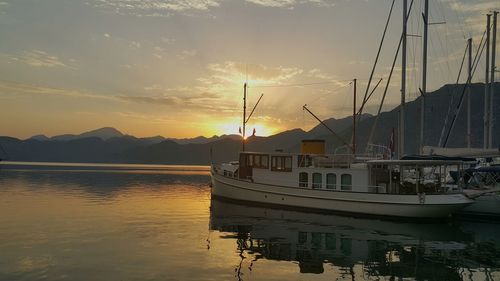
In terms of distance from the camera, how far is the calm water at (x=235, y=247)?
16672mm

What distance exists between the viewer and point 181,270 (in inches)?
653

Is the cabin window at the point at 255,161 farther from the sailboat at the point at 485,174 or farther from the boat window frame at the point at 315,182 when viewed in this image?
the sailboat at the point at 485,174

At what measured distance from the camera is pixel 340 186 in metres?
34.1

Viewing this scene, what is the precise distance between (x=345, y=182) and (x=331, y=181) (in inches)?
45.7

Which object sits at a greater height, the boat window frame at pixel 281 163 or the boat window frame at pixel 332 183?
the boat window frame at pixel 281 163

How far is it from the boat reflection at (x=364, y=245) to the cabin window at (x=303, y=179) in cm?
329

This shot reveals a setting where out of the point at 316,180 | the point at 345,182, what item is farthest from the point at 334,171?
the point at 316,180

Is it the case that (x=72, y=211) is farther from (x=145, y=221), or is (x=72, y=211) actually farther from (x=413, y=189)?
(x=413, y=189)

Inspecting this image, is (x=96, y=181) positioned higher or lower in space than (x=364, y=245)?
lower

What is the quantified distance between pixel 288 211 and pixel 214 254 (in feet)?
55.5

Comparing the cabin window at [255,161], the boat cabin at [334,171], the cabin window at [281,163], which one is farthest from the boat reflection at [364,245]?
the cabin window at [255,161]

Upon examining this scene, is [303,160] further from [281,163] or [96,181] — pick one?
[96,181]

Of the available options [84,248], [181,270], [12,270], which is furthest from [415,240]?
[12,270]

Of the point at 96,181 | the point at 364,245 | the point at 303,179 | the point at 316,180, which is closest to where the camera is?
the point at 364,245
